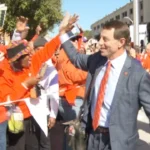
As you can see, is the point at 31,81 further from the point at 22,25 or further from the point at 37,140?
the point at 22,25

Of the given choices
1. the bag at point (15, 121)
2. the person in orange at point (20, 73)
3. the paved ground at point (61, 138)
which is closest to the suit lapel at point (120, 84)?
the person in orange at point (20, 73)

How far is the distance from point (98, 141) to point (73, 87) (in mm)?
1860

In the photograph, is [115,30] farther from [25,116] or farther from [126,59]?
[25,116]

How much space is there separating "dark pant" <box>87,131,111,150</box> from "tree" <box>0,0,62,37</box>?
24.3 meters

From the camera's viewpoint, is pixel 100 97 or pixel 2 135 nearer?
pixel 100 97

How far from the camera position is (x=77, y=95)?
5379mm

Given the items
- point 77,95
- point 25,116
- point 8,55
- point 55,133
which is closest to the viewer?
point 8,55

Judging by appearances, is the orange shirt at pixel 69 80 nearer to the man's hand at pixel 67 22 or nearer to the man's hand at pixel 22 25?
the man's hand at pixel 22 25

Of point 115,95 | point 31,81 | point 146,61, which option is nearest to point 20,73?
point 31,81

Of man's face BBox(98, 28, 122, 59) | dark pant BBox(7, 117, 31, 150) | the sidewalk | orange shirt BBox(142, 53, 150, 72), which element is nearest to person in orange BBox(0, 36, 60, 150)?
dark pant BBox(7, 117, 31, 150)

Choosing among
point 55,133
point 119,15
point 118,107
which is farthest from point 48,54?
point 119,15

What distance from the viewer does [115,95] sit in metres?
3.38

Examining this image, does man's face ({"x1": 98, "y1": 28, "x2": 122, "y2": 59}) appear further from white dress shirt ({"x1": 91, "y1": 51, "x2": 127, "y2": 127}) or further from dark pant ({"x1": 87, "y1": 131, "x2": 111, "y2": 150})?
dark pant ({"x1": 87, "y1": 131, "x2": 111, "y2": 150})

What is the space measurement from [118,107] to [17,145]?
6.07 ft
